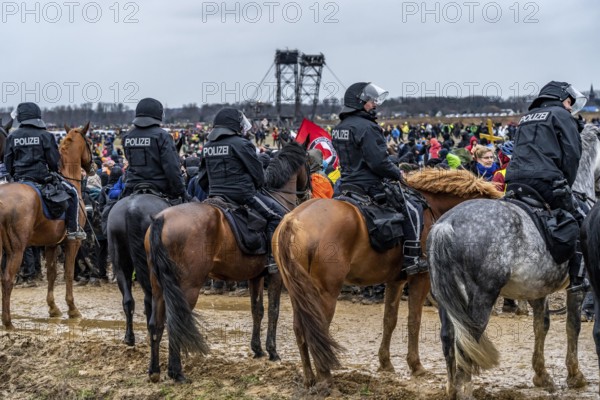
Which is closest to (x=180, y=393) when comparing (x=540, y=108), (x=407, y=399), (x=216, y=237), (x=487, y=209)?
(x=216, y=237)

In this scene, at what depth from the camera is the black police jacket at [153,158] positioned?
10461 millimetres

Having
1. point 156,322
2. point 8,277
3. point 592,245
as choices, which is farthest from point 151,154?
point 592,245

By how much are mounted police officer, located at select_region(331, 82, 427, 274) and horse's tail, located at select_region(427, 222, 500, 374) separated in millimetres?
1140

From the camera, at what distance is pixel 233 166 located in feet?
Result: 31.2

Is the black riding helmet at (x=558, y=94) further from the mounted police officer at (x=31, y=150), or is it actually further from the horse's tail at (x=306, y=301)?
the mounted police officer at (x=31, y=150)

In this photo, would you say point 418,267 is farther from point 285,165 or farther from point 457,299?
point 285,165

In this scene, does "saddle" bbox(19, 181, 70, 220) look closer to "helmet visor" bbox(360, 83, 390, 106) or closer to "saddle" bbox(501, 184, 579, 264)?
"helmet visor" bbox(360, 83, 390, 106)

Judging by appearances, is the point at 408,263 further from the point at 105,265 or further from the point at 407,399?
the point at 105,265

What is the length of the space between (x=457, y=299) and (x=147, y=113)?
16.2 ft

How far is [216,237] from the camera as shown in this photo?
8.97m

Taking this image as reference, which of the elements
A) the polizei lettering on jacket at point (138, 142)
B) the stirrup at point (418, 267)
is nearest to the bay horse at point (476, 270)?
the stirrup at point (418, 267)

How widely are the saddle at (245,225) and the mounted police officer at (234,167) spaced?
0.10m

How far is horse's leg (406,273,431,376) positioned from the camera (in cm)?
888

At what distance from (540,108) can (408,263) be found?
79.1 inches
